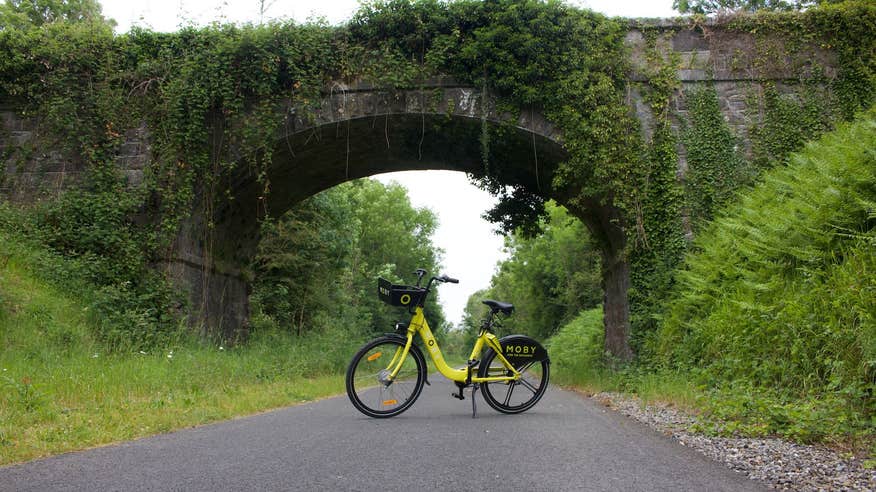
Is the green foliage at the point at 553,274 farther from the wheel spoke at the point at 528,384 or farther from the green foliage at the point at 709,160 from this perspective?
the wheel spoke at the point at 528,384

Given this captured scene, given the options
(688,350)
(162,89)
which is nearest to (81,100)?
(162,89)

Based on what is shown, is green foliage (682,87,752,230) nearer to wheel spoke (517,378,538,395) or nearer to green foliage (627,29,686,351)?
green foliage (627,29,686,351)

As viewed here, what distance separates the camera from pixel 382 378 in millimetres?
6074

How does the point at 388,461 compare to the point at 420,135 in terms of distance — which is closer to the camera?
the point at 388,461

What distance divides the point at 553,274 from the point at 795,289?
3046 centimetres

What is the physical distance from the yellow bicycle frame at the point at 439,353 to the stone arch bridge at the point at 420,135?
5542 millimetres

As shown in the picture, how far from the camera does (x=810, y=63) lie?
11.3m

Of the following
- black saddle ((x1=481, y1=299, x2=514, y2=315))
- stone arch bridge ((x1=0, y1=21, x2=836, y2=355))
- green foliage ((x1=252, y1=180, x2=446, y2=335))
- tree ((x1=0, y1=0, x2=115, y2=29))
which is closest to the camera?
black saddle ((x1=481, y1=299, x2=514, y2=315))

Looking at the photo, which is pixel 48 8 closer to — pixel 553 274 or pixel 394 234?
pixel 394 234

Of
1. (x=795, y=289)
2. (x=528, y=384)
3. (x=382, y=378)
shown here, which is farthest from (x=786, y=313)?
(x=382, y=378)

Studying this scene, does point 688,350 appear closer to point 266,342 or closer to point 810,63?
point 810,63

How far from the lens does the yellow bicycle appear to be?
19.9 ft

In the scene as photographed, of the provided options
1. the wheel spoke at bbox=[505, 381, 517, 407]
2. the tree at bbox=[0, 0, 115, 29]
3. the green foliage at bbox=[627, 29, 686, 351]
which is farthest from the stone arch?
the tree at bbox=[0, 0, 115, 29]

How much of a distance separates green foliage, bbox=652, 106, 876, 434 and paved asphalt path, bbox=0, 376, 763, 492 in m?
1.62
